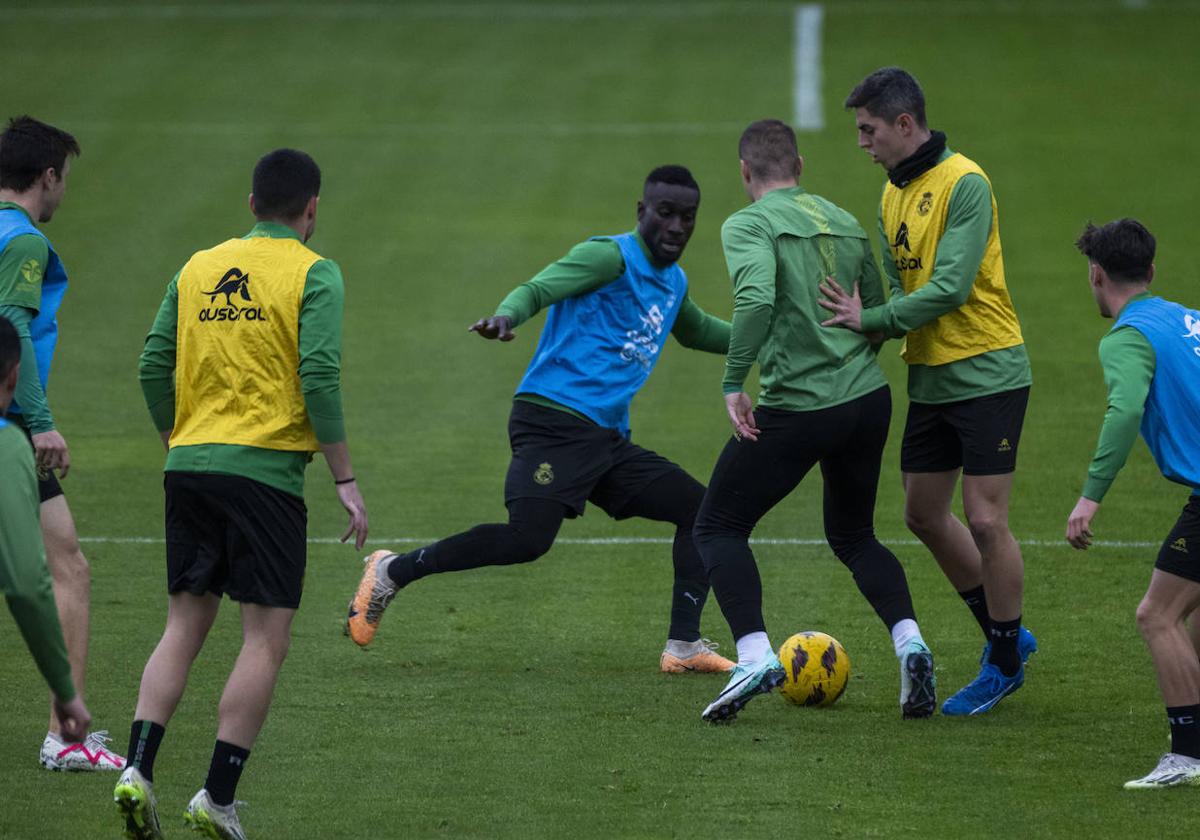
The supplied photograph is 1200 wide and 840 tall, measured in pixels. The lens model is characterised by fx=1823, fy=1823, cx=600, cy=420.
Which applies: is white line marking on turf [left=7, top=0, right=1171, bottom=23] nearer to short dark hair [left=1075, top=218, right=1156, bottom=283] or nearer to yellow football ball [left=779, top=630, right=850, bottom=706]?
yellow football ball [left=779, top=630, right=850, bottom=706]

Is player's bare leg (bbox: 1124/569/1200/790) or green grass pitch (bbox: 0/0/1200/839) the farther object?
green grass pitch (bbox: 0/0/1200/839)

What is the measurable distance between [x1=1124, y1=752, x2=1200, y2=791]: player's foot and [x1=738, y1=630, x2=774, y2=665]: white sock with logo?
155cm

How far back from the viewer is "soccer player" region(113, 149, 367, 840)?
626 centimetres

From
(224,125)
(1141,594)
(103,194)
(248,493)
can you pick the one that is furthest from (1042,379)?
(224,125)

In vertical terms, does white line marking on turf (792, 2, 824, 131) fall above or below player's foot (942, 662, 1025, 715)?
above

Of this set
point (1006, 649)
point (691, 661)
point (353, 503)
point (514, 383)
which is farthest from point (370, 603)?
point (514, 383)

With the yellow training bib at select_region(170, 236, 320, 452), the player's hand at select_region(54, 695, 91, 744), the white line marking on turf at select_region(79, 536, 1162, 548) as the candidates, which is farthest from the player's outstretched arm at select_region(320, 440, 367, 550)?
the white line marking on turf at select_region(79, 536, 1162, 548)

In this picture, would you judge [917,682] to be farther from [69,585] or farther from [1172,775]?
[69,585]

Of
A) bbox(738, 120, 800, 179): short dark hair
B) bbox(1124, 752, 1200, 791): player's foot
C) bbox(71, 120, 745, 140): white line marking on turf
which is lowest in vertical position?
bbox(1124, 752, 1200, 791): player's foot

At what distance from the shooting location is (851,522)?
26.3 feet

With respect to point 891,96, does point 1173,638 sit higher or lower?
lower

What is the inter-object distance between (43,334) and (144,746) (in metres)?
1.89

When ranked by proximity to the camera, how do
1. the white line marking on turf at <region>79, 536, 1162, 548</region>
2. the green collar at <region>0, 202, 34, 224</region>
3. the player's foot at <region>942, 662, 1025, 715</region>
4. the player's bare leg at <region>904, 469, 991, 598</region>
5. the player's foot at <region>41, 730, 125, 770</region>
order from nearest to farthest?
the player's foot at <region>41, 730, 125, 770</region> < the green collar at <region>0, 202, 34, 224</region> < the player's foot at <region>942, 662, 1025, 715</region> < the player's bare leg at <region>904, 469, 991, 598</region> < the white line marking on turf at <region>79, 536, 1162, 548</region>

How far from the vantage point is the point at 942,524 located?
812 cm
